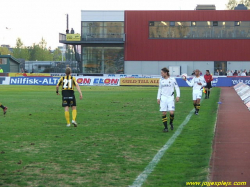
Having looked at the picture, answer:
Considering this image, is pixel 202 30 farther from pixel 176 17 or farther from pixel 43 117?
pixel 43 117

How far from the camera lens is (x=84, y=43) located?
69562 millimetres

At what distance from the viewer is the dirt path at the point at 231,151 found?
315 inches

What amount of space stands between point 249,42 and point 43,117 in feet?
177

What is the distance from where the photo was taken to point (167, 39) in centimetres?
6844

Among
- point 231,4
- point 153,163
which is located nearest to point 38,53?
point 231,4

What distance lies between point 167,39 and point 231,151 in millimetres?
58718

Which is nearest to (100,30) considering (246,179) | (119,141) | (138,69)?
(138,69)

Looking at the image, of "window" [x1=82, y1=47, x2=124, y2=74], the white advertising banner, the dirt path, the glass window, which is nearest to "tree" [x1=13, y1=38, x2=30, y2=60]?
"window" [x1=82, y1=47, x2=124, y2=74]

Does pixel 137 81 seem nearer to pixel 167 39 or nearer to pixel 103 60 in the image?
pixel 167 39

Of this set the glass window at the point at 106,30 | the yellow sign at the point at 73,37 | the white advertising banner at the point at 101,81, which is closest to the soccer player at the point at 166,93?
the white advertising banner at the point at 101,81

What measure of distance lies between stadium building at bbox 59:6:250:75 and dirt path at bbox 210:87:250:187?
50.8m

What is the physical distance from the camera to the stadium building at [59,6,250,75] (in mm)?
67750

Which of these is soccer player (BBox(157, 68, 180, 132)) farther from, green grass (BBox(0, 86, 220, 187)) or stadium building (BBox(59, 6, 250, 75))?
stadium building (BBox(59, 6, 250, 75))

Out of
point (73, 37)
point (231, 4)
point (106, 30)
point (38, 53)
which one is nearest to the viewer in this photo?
point (73, 37)
